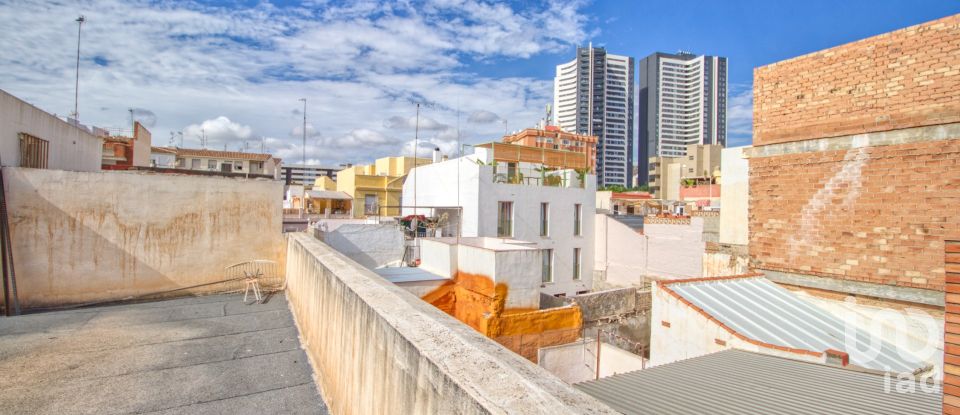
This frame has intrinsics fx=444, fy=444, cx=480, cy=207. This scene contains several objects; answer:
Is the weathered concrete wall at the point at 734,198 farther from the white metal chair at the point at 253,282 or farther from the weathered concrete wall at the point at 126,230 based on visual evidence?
the weathered concrete wall at the point at 126,230

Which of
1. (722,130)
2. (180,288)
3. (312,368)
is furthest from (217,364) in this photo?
(722,130)

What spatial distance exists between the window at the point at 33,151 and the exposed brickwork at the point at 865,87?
15802 mm

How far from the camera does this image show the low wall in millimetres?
1693

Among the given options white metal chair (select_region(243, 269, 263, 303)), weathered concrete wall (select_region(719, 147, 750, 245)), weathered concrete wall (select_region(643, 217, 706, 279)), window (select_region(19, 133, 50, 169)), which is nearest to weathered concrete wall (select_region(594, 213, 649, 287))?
weathered concrete wall (select_region(643, 217, 706, 279))

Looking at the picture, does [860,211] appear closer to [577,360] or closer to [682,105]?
[577,360]

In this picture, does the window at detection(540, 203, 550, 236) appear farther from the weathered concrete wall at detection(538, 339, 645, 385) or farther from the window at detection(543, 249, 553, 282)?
the weathered concrete wall at detection(538, 339, 645, 385)

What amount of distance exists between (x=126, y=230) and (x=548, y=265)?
56.0 feet

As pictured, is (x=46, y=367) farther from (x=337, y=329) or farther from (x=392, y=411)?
(x=392, y=411)

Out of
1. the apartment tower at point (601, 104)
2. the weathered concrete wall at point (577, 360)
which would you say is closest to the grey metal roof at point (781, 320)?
the weathered concrete wall at point (577, 360)

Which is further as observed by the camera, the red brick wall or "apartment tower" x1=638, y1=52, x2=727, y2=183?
"apartment tower" x1=638, y1=52, x2=727, y2=183

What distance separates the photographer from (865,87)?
323 inches

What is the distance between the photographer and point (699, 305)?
789 cm

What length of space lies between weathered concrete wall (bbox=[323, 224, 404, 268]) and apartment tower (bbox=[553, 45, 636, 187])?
12482 cm

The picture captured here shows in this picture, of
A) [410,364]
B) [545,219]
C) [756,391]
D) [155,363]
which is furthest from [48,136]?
[545,219]
